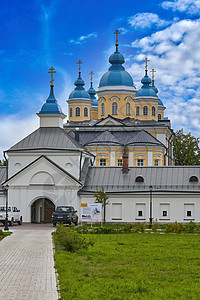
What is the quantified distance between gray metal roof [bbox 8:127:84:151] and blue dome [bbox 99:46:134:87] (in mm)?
28707

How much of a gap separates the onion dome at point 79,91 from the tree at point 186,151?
1901 centimetres

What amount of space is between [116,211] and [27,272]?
92.5 feet

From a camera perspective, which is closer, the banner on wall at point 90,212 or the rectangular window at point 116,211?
the banner on wall at point 90,212

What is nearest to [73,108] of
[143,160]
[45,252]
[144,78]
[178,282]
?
[144,78]

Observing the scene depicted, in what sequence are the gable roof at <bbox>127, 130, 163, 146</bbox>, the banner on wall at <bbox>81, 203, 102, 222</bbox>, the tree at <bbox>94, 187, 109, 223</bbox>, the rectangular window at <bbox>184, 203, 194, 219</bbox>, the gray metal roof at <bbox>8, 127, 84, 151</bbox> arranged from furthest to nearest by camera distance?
the gable roof at <bbox>127, 130, 163, 146</bbox>
the gray metal roof at <bbox>8, 127, 84, 151</bbox>
the rectangular window at <bbox>184, 203, 194, 219</bbox>
the tree at <bbox>94, 187, 109, 223</bbox>
the banner on wall at <bbox>81, 203, 102, 222</bbox>

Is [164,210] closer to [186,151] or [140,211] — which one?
[140,211]

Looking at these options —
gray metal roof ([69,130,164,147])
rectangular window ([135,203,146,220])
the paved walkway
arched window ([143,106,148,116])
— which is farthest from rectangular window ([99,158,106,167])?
the paved walkway

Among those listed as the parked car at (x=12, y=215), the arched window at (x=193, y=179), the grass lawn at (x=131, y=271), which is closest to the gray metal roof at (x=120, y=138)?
the arched window at (x=193, y=179)

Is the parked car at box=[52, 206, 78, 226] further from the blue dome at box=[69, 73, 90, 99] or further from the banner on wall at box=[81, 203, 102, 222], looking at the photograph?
the blue dome at box=[69, 73, 90, 99]

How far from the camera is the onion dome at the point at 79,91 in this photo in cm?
8388

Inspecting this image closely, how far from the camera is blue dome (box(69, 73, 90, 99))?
83.9m

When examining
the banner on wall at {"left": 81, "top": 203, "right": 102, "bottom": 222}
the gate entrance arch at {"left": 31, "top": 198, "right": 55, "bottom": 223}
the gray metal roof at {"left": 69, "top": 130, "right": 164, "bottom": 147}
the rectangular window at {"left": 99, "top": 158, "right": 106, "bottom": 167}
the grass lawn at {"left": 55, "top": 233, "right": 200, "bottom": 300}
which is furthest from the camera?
the gray metal roof at {"left": 69, "top": 130, "right": 164, "bottom": 147}

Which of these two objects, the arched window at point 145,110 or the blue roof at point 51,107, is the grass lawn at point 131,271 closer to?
the blue roof at point 51,107

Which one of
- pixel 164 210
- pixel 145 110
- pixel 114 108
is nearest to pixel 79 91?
→ pixel 114 108
